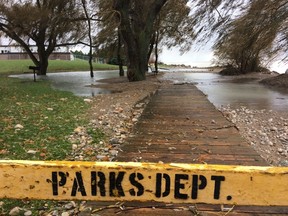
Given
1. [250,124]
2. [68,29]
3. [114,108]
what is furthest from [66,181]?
[68,29]

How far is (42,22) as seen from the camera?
2173 centimetres

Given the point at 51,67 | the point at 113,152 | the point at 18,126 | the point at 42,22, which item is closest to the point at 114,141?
the point at 113,152

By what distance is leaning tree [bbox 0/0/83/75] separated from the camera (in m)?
20.4

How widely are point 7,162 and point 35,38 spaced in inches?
941

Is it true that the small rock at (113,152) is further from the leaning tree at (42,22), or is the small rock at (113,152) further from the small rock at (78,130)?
the leaning tree at (42,22)

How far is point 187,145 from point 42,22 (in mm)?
18582

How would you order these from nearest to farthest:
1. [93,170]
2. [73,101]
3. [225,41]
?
[93,170]
[73,101]
[225,41]

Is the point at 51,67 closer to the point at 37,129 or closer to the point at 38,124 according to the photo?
the point at 38,124

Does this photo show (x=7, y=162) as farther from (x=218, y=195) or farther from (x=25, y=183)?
(x=218, y=195)

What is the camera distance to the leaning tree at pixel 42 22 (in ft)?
66.8

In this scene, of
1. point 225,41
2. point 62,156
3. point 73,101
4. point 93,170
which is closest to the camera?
point 93,170

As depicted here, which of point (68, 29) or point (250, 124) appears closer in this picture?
point (250, 124)

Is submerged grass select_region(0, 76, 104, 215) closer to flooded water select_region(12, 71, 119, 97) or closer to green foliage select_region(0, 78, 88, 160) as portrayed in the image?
green foliage select_region(0, 78, 88, 160)

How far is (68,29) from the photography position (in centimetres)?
2453
